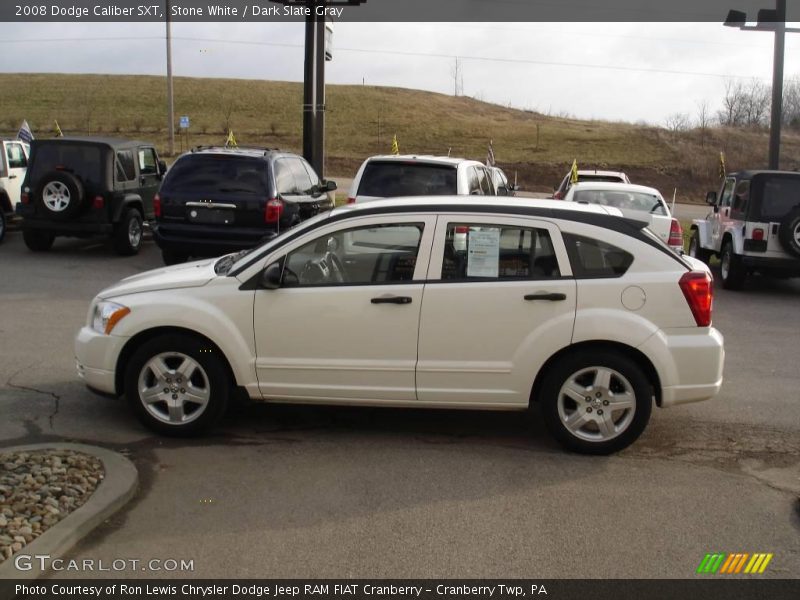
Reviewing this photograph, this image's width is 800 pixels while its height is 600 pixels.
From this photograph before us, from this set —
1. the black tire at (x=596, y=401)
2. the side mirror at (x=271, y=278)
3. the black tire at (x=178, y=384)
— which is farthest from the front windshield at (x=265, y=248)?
the black tire at (x=596, y=401)

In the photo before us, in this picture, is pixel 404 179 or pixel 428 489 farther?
pixel 404 179

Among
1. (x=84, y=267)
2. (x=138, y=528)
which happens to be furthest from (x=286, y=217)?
(x=138, y=528)

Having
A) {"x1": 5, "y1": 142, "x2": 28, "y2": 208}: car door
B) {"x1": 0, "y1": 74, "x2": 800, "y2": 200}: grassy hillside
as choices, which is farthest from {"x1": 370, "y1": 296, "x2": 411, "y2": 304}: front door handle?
{"x1": 0, "y1": 74, "x2": 800, "y2": 200}: grassy hillside

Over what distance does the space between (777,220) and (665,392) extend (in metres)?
8.31

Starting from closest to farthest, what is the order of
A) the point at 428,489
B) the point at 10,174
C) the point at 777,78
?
the point at 428,489 < the point at 10,174 < the point at 777,78

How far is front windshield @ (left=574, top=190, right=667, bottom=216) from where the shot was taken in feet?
45.0

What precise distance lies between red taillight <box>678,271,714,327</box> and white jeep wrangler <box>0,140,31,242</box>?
13.2 metres

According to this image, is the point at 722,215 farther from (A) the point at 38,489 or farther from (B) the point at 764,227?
(A) the point at 38,489

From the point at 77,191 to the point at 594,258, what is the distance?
10.3m

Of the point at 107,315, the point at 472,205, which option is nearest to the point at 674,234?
the point at 472,205

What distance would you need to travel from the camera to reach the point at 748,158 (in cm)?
5181

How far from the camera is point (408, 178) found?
11922mm

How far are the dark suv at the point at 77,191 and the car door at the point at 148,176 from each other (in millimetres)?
708

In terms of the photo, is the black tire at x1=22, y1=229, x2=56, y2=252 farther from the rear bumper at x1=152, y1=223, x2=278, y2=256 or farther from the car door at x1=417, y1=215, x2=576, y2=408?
the car door at x1=417, y1=215, x2=576, y2=408
